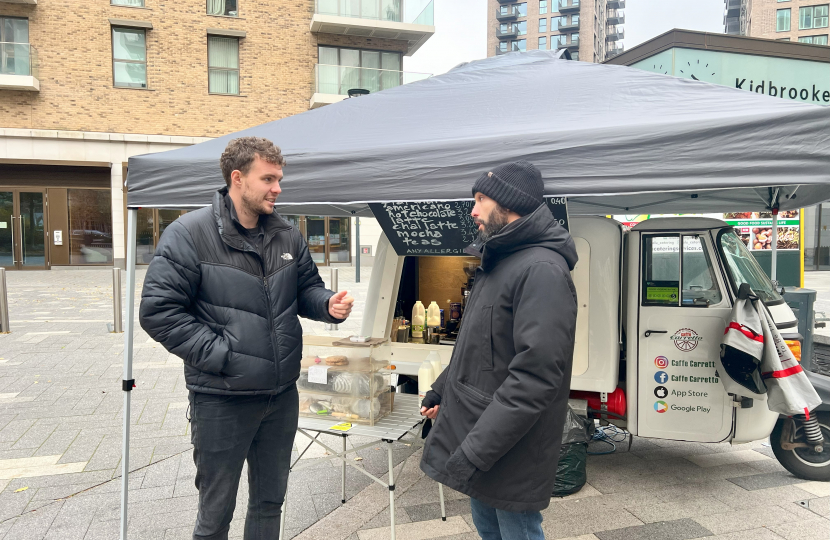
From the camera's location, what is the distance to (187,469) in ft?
14.2

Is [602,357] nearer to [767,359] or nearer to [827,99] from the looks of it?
[767,359]

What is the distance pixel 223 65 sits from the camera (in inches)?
842

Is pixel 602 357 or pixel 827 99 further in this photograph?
pixel 827 99

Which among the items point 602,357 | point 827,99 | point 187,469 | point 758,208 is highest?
point 827,99

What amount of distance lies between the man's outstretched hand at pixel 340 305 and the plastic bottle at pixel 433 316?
2119 mm

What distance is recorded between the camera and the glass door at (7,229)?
20781 millimetres

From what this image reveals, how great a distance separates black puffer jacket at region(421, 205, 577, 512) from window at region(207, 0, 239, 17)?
22.5 meters

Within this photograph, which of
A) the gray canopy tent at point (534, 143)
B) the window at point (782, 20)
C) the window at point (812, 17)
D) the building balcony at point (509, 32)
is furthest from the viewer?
the building balcony at point (509, 32)

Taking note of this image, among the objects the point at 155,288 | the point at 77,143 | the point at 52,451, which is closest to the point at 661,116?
the point at 155,288

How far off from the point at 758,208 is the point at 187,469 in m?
5.28

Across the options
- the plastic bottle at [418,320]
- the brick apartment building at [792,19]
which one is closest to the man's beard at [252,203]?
the plastic bottle at [418,320]

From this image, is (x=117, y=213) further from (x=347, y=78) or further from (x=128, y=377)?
(x=128, y=377)

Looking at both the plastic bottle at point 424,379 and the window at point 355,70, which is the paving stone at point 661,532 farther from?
the window at point 355,70

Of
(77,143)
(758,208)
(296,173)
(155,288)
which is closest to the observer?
(155,288)
